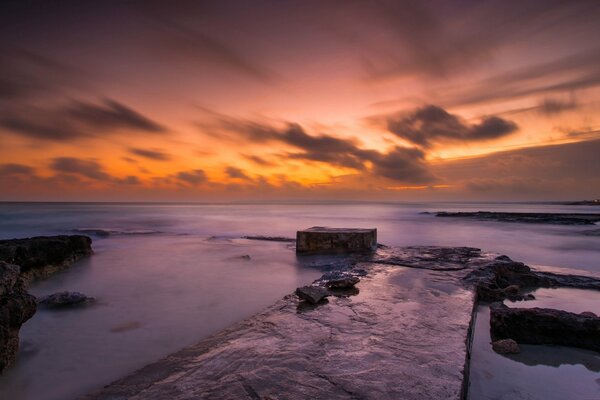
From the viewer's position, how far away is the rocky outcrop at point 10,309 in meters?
2.77

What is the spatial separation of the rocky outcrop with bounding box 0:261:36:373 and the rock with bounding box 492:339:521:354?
172 inches

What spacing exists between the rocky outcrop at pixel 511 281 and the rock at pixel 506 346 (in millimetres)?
1552

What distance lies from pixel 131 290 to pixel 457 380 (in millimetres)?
5391

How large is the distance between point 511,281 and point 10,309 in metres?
7.05

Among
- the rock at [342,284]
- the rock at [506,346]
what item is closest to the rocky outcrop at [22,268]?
the rock at [342,284]

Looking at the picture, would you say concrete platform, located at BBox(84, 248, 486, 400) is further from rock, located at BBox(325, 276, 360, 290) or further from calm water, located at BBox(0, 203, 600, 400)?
calm water, located at BBox(0, 203, 600, 400)

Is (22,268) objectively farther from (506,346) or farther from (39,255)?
(506,346)

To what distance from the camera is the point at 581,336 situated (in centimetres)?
318

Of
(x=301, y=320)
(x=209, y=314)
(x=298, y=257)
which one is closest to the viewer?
(x=301, y=320)

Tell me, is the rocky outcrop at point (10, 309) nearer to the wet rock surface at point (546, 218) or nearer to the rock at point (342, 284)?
the rock at point (342, 284)

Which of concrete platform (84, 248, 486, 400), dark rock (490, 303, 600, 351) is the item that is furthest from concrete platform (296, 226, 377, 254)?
dark rock (490, 303, 600, 351)

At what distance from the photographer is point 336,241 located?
8.42m

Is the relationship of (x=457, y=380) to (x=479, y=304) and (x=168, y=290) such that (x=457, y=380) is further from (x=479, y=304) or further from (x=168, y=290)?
(x=168, y=290)

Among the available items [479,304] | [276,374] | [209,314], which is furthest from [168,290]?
[479,304]
